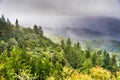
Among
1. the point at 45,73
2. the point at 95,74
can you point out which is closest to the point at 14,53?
the point at 45,73

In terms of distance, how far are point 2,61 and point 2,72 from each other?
34.1 ft

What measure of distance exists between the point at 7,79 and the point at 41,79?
18.5 m

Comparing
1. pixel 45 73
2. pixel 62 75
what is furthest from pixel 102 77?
pixel 45 73

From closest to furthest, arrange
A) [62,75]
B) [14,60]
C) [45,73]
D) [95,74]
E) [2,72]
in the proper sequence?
1. [2,72]
2. [14,60]
3. [45,73]
4. [62,75]
5. [95,74]

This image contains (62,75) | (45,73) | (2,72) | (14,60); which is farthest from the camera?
(62,75)

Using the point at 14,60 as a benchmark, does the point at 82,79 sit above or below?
below

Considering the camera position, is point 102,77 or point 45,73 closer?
point 45,73

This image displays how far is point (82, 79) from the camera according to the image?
5207 inches

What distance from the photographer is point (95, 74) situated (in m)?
155

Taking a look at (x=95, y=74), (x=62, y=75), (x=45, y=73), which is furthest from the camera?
(x=95, y=74)

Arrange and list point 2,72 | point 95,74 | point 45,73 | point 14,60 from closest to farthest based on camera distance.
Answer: point 2,72 < point 14,60 < point 45,73 < point 95,74

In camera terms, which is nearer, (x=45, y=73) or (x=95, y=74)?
(x=45, y=73)

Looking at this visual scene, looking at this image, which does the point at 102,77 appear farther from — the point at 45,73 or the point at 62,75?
the point at 45,73

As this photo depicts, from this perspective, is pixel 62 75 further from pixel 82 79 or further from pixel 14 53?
pixel 14 53
